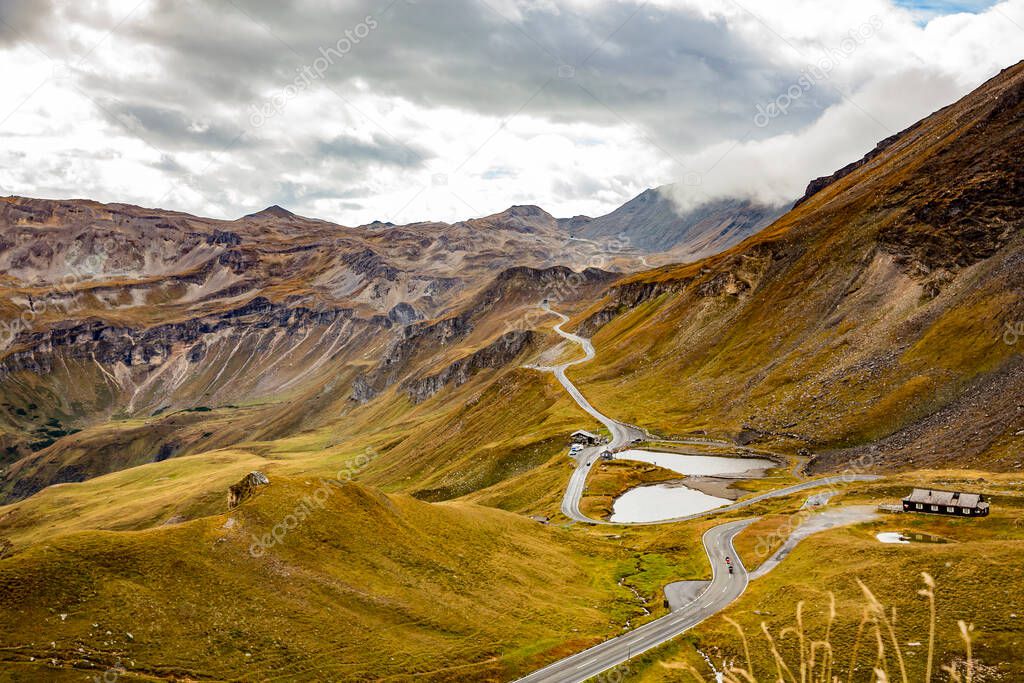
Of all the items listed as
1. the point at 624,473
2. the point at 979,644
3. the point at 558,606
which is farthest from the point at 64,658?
the point at 624,473

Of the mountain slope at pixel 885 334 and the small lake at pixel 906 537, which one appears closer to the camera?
the small lake at pixel 906 537

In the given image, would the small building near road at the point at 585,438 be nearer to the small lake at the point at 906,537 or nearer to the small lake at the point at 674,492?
the small lake at the point at 674,492

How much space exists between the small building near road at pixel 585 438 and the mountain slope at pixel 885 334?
1647cm

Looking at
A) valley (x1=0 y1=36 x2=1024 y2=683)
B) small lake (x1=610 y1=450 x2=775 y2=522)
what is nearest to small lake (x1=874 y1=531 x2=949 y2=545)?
valley (x1=0 y1=36 x2=1024 y2=683)

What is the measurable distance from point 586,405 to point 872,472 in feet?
259

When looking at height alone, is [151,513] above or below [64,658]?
below

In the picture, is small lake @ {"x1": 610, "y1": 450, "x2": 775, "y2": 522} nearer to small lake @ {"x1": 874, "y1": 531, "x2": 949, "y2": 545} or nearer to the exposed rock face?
small lake @ {"x1": 874, "y1": 531, "x2": 949, "y2": 545}

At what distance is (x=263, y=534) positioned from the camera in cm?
5550

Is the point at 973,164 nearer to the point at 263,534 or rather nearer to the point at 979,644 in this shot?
the point at 979,644

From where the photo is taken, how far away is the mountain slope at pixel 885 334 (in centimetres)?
11106

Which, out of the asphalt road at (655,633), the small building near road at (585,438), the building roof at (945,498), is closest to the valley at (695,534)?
the asphalt road at (655,633)

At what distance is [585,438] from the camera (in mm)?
141250

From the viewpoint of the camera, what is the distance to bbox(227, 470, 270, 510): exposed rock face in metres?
61.6

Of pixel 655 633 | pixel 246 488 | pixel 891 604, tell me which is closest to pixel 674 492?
pixel 655 633
